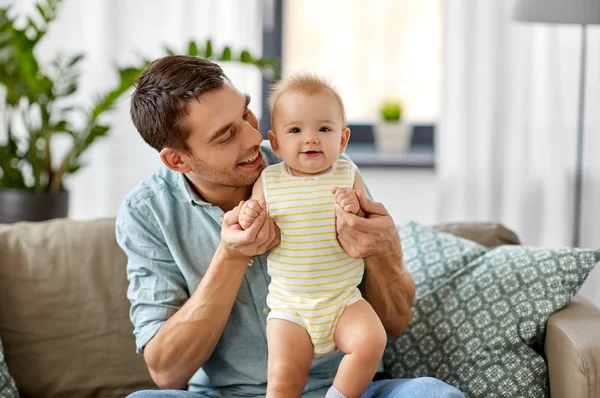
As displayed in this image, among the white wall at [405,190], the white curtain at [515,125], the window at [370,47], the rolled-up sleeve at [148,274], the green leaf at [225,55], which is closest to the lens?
the rolled-up sleeve at [148,274]

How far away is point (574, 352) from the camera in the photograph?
176 centimetres

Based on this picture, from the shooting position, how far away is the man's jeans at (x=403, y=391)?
5.31 ft

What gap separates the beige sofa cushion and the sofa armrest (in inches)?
39.2

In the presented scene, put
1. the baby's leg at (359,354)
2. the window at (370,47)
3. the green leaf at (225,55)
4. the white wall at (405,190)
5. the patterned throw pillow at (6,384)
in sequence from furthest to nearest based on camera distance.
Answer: the window at (370,47)
the white wall at (405,190)
the green leaf at (225,55)
the patterned throw pillow at (6,384)
the baby's leg at (359,354)

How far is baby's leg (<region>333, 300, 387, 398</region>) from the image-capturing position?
5.24 ft

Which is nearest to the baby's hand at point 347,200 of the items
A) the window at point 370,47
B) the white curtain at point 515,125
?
the white curtain at point 515,125

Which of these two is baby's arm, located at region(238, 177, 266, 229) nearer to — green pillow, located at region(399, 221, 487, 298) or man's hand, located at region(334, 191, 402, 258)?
man's hand, located at region(334, 191, 402, 258)

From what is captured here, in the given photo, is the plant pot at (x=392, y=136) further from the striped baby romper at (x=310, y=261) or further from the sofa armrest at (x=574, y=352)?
the striped baby romper at (x=310, y=261)

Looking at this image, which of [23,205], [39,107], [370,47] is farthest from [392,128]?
[23,205]

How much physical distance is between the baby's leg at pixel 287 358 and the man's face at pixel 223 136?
13.4 inches

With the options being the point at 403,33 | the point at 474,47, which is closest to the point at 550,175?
the point at 474,47

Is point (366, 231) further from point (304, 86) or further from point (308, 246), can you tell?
point (304, 86)

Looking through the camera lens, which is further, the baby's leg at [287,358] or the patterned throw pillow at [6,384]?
the patterned throw pillow at [6,384]

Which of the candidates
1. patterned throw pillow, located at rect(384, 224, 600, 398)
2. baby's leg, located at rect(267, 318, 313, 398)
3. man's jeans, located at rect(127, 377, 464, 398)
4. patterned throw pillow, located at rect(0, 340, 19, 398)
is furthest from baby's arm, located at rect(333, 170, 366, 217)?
patterned throw pillow, located at rect(0, 340, 19, 398)
